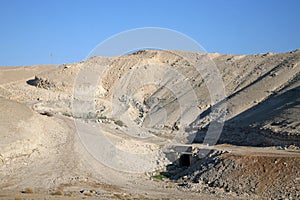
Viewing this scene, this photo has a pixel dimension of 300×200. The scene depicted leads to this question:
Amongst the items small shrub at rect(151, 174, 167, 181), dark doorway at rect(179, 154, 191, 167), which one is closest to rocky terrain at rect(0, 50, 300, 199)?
dark doorway at rect(179, 154, 191, 167)

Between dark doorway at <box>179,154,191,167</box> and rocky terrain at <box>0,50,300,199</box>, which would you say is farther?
dark doorway at <box>179,154,191,167</box>

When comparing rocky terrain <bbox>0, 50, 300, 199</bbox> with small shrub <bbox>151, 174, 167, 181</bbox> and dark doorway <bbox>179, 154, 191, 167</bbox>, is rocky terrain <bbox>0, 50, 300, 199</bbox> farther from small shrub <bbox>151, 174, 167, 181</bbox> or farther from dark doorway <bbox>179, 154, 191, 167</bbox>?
small shrub <bbox>151, 174, 167, 181</bbox>

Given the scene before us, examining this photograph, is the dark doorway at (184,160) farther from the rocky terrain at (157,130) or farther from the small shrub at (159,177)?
the small shrub at (159,177)

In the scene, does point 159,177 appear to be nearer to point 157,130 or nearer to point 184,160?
point 184,160

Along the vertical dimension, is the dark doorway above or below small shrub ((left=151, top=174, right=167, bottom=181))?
above

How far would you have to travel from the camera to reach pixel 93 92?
5731cm

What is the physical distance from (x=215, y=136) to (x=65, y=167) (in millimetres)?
19587

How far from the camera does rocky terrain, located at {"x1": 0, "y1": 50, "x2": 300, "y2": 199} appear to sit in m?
23.0

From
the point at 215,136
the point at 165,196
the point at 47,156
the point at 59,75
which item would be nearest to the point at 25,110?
the point at 47,156

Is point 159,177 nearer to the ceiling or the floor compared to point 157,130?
nearer to the floor

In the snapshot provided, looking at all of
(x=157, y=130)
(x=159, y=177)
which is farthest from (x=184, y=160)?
(x=157, y=130)

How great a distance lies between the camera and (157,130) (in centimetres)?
4725

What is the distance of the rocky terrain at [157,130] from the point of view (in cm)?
2303

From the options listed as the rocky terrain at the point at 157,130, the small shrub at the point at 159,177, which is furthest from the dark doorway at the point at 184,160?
the small shrub at the point at 159,177
